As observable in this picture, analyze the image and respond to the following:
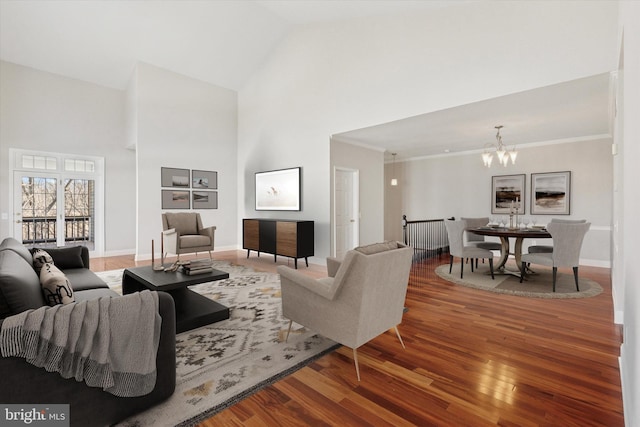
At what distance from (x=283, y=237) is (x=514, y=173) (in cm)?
520

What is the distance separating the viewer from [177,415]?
5.72ft

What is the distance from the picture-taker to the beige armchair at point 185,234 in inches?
239

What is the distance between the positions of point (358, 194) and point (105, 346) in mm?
5638

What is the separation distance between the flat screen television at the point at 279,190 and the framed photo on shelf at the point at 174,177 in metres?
1.70

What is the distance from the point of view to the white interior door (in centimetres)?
644

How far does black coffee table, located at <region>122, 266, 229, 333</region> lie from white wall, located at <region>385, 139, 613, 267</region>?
6441mm

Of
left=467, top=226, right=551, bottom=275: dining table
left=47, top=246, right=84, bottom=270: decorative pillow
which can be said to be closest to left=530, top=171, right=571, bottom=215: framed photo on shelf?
left=467, top=226, right=551, bottom=275: dining table

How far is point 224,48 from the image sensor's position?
6.84m

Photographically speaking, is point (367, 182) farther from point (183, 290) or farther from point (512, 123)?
point (183, 290)

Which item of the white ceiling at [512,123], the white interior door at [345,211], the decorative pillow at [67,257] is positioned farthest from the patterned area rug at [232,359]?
the white ceiling at [512,123]

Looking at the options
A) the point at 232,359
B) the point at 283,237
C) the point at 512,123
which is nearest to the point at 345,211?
the point at 283,237

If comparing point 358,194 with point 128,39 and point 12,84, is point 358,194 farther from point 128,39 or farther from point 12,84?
point 12,84

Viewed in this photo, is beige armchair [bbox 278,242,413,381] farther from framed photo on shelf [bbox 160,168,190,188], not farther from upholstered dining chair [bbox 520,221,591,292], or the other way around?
framed photo on shelf [bbox 160,168,190,188]

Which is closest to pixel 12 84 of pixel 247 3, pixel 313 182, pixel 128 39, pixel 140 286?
pixel 128 39
